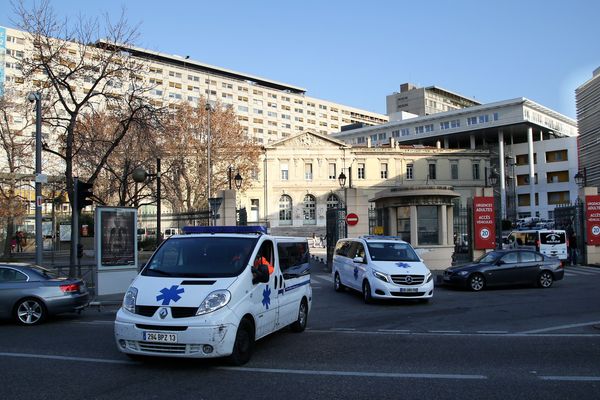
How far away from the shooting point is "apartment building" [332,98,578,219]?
7456cm

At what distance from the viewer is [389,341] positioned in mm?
Result: 8922

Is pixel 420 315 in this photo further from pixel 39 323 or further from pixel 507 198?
pixel 507 198

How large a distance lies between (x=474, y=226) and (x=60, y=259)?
24.4 metres

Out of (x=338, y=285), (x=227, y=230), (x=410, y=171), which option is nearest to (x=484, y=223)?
(x=338, y=285)

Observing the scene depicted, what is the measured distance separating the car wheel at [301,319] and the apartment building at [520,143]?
69005 millimetres

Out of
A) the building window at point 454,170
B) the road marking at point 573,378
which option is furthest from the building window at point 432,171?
the road marking at point 573,378

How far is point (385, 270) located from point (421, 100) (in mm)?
127176

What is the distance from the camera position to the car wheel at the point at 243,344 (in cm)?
689

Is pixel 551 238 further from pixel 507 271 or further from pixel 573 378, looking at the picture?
pixel 573 378

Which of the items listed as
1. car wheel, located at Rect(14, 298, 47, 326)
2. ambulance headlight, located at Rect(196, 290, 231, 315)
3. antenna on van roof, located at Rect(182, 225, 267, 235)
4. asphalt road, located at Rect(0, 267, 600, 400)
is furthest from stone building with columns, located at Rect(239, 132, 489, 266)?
ambulance headlight, located at Rect(196, 290, 231, 315)

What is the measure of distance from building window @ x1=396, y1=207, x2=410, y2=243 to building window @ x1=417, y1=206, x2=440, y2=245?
50cm

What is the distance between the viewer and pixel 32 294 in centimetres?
1109

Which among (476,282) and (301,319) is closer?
(301,319)

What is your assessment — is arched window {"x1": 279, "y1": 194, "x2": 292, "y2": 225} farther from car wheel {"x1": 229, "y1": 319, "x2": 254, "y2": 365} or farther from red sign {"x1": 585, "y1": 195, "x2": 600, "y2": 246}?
car wheel {"x1": 229, "y1": 319, "x2": 254, "y2": 365}
